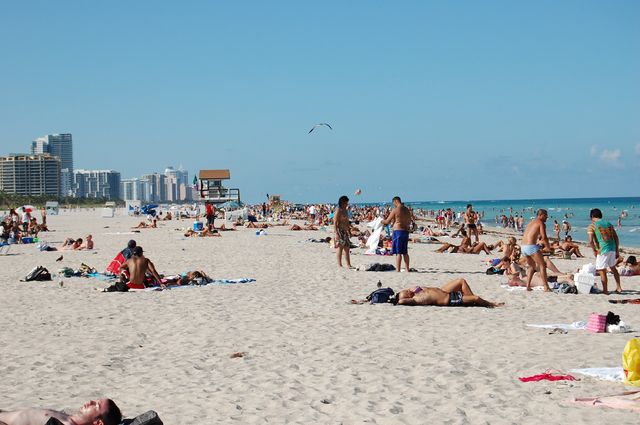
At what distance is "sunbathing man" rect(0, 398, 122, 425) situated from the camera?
393 centimetres

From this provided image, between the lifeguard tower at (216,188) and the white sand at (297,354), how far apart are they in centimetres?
4544

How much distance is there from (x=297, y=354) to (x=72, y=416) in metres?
2.89

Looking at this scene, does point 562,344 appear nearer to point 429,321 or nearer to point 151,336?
point 429,321

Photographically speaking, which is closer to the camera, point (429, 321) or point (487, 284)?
point (429, 321)

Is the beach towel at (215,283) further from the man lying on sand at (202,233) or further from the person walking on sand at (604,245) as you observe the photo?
the man lying on sand at (202,233)

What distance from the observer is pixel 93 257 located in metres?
18.2

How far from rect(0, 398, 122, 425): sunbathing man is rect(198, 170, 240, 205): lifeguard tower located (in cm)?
5348

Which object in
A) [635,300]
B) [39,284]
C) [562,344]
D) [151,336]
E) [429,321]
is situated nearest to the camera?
[562,344]

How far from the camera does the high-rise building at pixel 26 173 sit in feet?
486

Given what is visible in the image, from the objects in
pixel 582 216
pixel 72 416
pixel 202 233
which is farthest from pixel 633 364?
pixel 582 216

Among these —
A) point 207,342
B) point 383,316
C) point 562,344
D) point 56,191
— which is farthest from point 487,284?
point 56,191

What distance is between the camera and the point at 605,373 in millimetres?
5535

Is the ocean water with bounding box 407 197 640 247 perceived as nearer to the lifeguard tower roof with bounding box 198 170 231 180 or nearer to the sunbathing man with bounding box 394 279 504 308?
the lifeguard tower roof with bounding box 198 170 231 180

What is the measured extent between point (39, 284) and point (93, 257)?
19.9 feet
